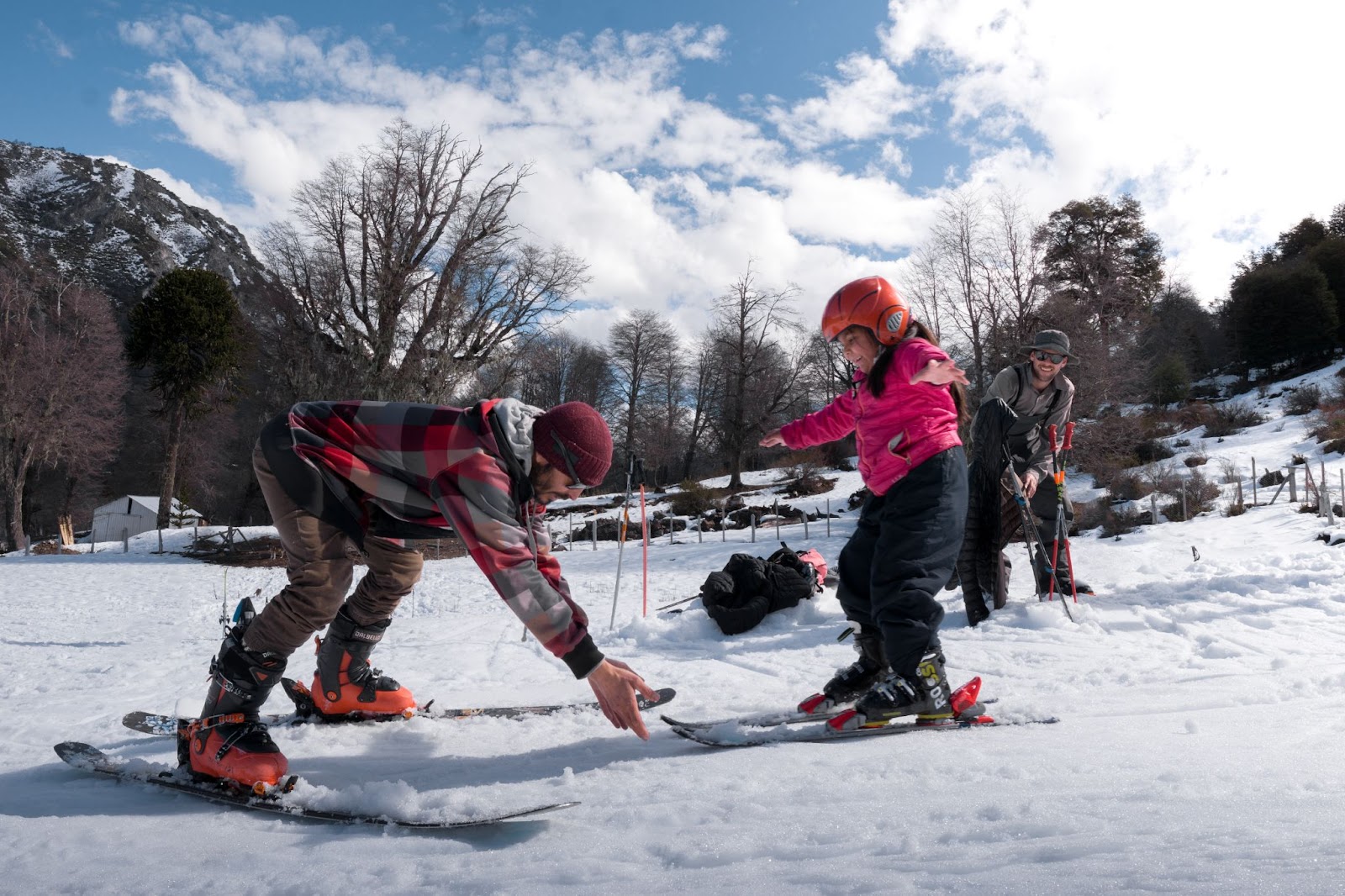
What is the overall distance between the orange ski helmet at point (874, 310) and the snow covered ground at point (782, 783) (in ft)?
4.76

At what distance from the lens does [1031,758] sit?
206cm

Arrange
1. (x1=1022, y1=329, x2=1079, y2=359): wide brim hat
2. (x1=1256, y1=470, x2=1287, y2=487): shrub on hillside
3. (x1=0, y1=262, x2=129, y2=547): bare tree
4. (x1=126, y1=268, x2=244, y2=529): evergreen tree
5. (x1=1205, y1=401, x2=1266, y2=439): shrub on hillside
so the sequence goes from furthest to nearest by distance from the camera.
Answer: (x1=126, y1=268, x2=244, y2=529): evergreen tree < (x1=0, y1=262, x2=129, y2=547): bare tree < (x1=1205, y1=401, x2=1266, y2=439): shrub on hillside < (x1=1256, y1=470, x2=1287, y2=487): shrub on hillside < (x1=1022, y1=329, x2=1079, y2=359): wide brim hat

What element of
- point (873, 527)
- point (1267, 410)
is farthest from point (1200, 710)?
point (1267, 410)

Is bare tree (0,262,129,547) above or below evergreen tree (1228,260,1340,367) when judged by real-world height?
below

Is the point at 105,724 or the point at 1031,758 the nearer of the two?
the point at 1031,758

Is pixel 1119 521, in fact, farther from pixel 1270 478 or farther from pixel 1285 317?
pixel 1285 317

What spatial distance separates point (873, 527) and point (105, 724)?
10.7 ft

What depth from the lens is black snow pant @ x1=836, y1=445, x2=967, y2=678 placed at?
8.45 ft

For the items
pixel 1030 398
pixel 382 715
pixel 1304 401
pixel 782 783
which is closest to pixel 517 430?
pixel 782 783

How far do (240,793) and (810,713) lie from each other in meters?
Answer: 1.90

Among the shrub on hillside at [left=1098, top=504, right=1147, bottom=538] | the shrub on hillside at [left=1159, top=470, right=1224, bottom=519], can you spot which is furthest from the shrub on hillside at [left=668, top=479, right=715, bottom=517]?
the shrub on hillside at [left=1159, top=470, right=1224, bottom=519]

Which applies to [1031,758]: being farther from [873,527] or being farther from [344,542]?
[344,542]

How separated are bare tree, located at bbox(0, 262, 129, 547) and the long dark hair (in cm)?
2993

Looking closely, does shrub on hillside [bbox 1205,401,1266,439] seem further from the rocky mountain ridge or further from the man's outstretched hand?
the rocky mountain ridge
